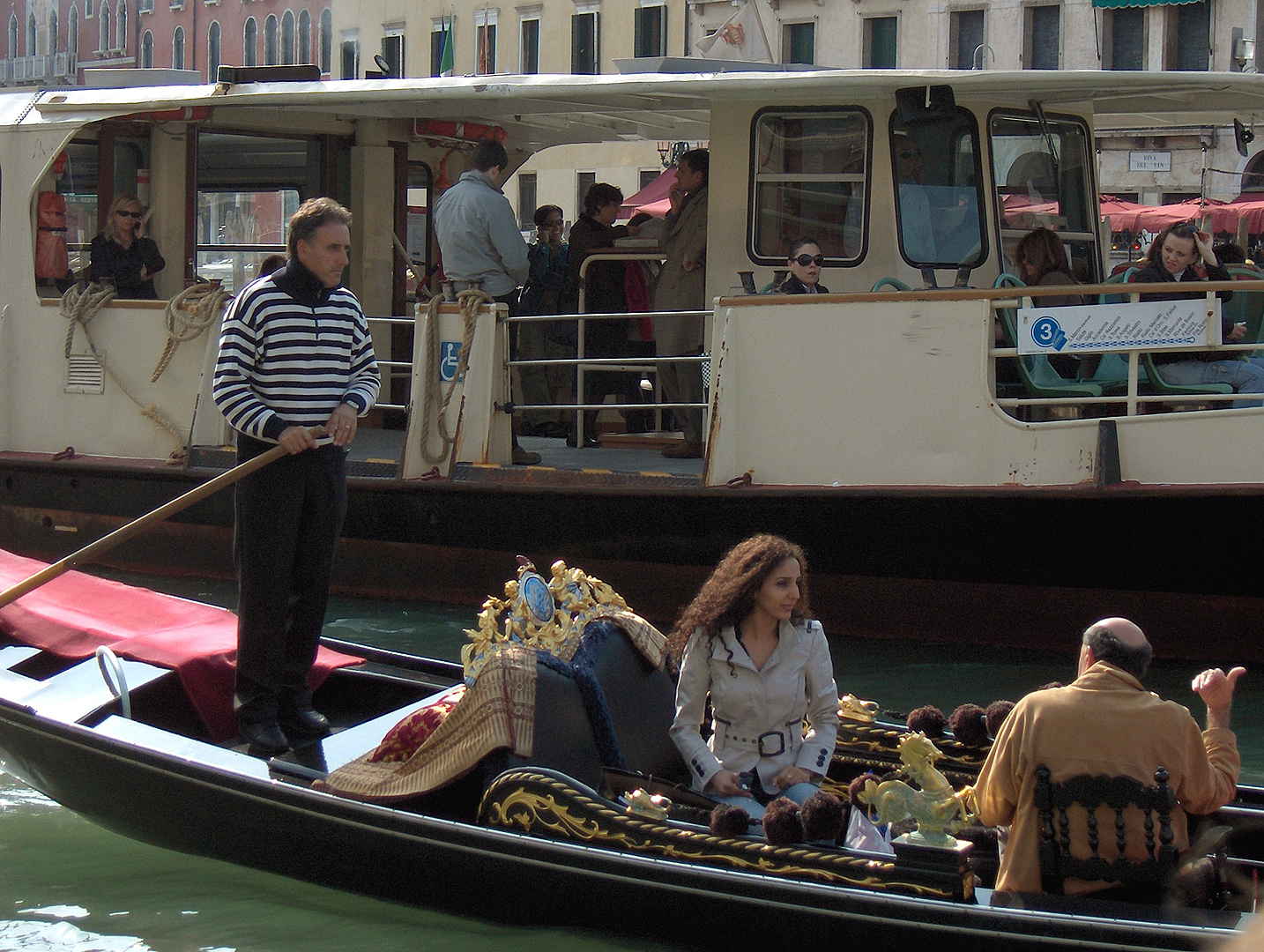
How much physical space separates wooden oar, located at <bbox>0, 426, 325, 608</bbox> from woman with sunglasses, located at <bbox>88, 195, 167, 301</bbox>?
386cm

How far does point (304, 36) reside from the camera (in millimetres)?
42312

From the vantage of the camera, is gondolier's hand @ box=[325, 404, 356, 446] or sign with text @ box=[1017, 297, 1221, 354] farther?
sign with text @ box=[1017, 297, 1221, 354]

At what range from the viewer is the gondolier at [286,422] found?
5.66 meters

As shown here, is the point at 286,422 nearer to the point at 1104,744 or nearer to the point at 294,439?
the point at 294,439

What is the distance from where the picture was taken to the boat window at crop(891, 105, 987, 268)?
8.94 meters

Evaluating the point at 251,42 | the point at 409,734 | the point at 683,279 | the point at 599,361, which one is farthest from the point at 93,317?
the point at 251,42

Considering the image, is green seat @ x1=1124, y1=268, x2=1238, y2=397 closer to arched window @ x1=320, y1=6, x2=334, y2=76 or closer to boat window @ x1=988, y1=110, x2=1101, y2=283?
boat window @ x1=988, y1=110, x2=1101, y2=283

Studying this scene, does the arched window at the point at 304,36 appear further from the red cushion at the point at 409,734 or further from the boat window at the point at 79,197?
the red cushion at the point at 409,734

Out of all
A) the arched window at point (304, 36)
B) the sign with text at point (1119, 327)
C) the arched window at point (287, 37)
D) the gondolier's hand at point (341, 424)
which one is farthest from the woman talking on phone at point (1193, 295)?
the arched window at point (287, 37)

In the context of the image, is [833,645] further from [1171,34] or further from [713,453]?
[1171,34]

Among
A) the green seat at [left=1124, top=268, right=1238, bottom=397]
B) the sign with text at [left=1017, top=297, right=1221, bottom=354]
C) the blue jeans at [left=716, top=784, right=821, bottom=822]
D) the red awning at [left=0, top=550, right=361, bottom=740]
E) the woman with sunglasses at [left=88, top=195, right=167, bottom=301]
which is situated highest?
the woman with sunglasses at [left=88, top=195, right=167, bottom=301]

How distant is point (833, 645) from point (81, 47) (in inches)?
1860

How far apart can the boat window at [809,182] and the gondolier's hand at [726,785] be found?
470 centimetres

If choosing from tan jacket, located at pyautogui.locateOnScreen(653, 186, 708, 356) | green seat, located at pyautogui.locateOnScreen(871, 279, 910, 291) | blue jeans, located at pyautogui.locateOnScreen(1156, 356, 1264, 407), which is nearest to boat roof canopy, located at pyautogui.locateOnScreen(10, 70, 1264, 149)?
tan jacket, located at pyautogui.locateOnScreen(653, 186, 708, 356)
